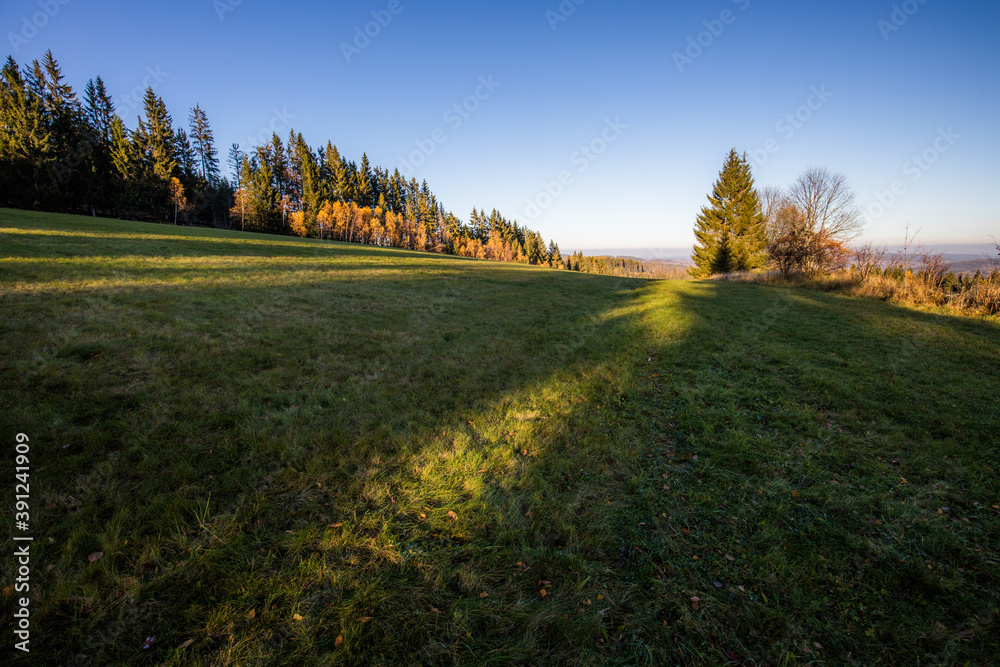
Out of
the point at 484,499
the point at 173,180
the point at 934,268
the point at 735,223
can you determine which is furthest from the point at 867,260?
the point at 173,180

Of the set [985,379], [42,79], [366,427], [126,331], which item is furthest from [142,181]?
[985,379]

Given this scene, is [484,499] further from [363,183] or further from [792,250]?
[363,183]

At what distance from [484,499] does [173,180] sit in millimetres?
62003

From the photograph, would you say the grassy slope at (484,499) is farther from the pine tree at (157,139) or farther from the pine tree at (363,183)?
the pine tree at (363,183)

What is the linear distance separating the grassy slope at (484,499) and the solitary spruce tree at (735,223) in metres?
31.3

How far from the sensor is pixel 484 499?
352 centimetres

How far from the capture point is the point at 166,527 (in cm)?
279

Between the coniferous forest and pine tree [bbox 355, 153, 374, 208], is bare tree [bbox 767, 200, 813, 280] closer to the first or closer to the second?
the coniferous forest

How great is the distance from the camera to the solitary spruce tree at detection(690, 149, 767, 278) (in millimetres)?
33969

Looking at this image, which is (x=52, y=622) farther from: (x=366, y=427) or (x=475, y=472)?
(x=475, y=472)

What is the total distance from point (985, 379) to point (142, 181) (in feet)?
234

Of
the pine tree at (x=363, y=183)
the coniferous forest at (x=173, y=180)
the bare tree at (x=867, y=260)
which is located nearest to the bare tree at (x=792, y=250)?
the bare tree at (x=867, y=260)

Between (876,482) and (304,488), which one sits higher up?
(876,482)

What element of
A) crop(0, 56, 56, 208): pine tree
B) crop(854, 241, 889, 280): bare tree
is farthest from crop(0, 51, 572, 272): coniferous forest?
crop(854, 241, 889, 280): bare tree
